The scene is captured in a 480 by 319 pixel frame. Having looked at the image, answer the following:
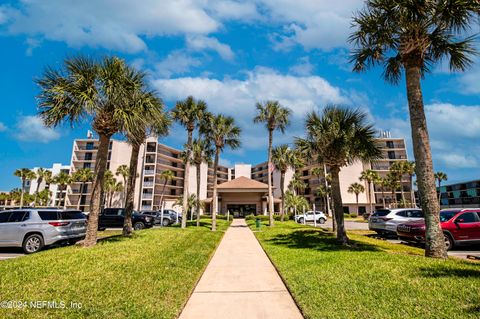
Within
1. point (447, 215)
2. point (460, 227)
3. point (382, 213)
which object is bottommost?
point (460, 227)

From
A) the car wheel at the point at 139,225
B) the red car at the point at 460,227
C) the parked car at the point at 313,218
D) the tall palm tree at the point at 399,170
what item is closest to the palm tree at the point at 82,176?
the car wheel at the point at 139,225

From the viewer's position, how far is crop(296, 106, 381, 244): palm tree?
11.8 metres

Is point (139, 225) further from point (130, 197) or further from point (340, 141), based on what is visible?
point (340, 141)

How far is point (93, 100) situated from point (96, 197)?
3.77 meters

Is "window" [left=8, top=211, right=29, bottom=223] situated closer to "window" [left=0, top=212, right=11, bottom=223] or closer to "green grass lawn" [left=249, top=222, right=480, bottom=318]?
"window" [left=0, top=212, right=11, bottom=223]

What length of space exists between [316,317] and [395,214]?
1364cm

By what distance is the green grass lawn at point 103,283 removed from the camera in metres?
4.11

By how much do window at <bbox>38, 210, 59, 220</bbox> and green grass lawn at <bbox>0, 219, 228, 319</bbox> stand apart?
10.5ft

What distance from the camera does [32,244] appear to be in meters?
9.66

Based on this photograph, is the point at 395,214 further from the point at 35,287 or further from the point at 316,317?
the point at 35,287

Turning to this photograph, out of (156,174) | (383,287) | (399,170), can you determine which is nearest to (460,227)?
(383,287)

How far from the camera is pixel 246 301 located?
4844 millimetres

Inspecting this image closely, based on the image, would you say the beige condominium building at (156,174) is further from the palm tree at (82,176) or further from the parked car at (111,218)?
the parked car at (111,218)

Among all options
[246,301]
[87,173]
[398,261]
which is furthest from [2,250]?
[87,173]
